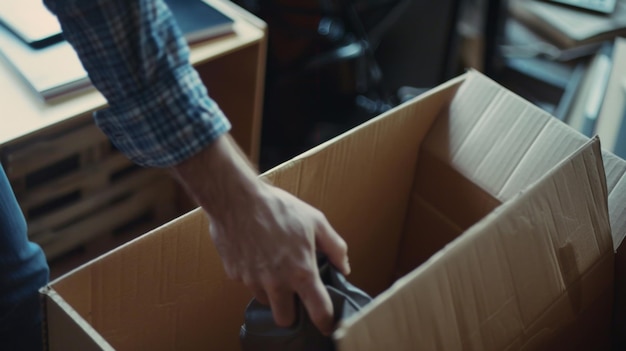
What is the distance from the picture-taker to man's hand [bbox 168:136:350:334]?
697mm

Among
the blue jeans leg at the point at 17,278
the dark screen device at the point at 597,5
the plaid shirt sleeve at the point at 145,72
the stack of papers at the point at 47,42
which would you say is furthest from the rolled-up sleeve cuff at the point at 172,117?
the dark screen device at the point at 597,5

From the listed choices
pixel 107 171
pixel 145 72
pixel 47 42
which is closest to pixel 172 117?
pixel 145 72

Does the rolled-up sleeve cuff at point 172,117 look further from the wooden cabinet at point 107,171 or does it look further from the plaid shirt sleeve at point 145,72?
the wooden cabinet at point 107,171

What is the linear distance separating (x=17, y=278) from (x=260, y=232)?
418 millimetres

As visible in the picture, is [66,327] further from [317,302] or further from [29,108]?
[29,108]

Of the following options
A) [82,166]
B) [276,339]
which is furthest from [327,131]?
[276,339]

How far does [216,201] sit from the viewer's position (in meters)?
0.71

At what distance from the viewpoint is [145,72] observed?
70 centimetres

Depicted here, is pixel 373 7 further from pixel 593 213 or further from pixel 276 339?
pixel 276 339

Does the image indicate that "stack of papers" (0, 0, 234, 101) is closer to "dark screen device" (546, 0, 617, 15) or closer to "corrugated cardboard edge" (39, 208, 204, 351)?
"corrugated cardboard edge" (39, 208, 204, 351)

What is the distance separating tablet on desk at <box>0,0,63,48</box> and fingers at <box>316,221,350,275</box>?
24.0 inches

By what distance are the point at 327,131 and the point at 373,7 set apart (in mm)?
349

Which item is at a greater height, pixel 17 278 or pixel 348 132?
pixel 348 132

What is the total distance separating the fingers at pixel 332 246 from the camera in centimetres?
74
